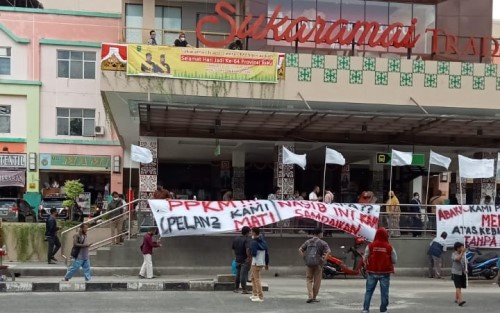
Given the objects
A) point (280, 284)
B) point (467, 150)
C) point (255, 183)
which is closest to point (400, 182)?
point (467, 150)

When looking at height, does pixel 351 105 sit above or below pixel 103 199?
above

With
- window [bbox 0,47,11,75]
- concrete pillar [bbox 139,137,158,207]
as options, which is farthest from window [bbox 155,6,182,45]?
window [bbox 0,47,11,75]

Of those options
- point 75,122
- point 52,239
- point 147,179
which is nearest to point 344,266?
point 147,179

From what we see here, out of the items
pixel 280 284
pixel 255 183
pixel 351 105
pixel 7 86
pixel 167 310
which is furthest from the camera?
pixel 7 86

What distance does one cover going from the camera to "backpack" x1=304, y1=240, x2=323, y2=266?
12234 mm

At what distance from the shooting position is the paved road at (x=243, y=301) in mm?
11094

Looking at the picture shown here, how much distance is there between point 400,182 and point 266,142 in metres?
9.22

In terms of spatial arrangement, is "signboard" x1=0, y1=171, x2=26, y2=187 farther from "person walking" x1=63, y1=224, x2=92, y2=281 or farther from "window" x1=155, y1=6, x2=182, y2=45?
"person walking" x1=63, y1=224, x2=92, y2=281

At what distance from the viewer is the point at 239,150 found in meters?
24.2

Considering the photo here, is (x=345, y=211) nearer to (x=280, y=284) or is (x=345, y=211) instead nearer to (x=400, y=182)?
(x=280, y=284)

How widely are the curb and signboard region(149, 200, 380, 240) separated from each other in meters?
2.25

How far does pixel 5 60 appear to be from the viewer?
3338 centimetres

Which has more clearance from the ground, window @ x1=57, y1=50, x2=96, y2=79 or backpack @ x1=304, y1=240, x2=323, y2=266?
window @ x1=57, y1=50, x2=96, y2=79

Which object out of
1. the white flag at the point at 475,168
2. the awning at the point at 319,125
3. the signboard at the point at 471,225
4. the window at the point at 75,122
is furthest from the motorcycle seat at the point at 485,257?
the window at the point at 75,122
